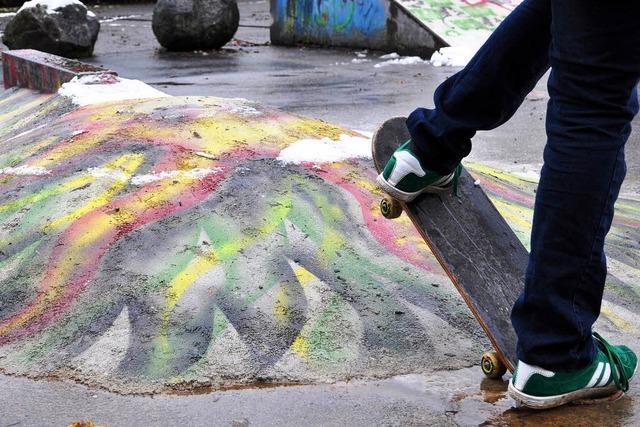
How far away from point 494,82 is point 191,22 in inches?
480

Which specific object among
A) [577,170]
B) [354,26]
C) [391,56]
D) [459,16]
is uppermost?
[577,170]

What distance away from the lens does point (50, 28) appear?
13133 mm

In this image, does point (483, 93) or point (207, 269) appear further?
point (207, 269)

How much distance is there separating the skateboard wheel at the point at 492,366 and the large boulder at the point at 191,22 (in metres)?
12.2

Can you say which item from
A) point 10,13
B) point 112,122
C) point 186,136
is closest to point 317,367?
point 186,136

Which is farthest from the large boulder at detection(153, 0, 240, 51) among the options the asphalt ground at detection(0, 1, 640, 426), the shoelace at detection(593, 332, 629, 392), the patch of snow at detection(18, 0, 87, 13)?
the shoelace at detection(593, 332, 629, 392)

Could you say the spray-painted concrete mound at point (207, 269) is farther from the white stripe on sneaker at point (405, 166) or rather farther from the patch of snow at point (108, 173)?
the white stripe on sneaker at point (405, 166)

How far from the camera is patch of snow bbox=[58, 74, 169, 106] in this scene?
5.02m

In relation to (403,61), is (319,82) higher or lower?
higher

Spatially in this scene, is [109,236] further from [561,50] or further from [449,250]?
[561,50]

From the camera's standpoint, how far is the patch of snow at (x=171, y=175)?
11.2 feet

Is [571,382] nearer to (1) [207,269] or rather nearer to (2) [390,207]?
(2) [390,207]

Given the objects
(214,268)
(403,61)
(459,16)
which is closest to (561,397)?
(214,268)

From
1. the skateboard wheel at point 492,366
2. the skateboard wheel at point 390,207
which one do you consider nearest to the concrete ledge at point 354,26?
the skateboard wheel at point 390,207
